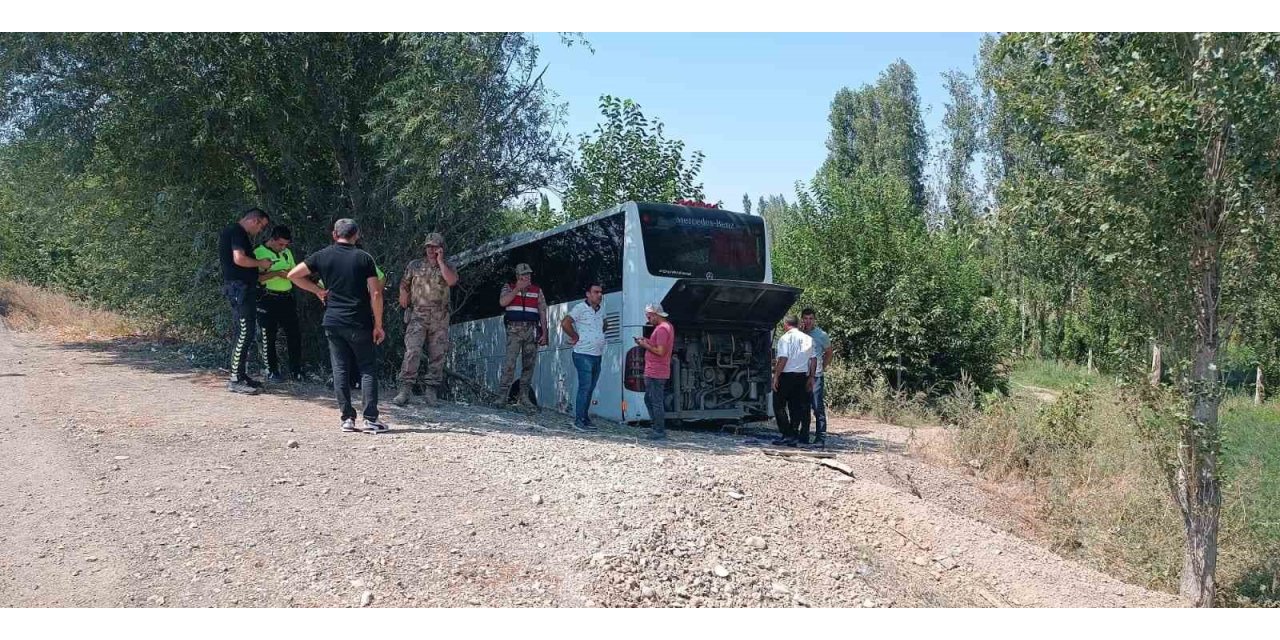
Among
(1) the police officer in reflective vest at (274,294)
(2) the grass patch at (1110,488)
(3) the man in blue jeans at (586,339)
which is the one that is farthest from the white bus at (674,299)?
(1) the police officer in reflective vest at (274,294)

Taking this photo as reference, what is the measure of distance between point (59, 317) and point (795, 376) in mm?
14974

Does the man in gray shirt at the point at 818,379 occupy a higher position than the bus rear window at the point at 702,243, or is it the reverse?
the bus rear window at the point at 702,243

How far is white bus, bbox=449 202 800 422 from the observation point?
12.6 metres

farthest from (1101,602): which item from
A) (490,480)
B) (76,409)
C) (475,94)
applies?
(76,409)

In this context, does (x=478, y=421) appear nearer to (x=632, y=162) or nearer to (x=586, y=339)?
(x=586, y=339)

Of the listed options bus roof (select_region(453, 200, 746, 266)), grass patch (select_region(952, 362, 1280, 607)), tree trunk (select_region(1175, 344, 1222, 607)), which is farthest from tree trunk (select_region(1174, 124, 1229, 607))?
bus roof (select_region(453, 200, 746, 266))

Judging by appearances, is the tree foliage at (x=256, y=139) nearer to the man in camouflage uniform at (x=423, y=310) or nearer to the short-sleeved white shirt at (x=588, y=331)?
the man in camouflage uniform at (x=423, y=310)

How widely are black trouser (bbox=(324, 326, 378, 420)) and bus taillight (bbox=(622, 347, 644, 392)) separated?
4.12 meters

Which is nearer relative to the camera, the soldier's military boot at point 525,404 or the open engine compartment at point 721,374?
the soldier's military boot at point 525,404

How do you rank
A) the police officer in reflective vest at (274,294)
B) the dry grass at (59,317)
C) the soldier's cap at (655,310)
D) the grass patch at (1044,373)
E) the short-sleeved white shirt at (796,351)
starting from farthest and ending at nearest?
1. the grass patch at (1044,373)
2. the dry grass at (59,317)
3. the short-sleeved white shirt at (796,351)
4. the soldier's cap at (655,310)
5. the police officer in reflective vest at (274,294)

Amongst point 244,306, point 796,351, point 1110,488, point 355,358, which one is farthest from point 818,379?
point 244,306

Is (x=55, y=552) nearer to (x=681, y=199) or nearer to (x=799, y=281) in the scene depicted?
(x=681, y=199)

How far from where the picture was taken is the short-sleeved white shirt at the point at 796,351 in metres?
11.8

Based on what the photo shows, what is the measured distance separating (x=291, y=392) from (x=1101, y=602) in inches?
329
